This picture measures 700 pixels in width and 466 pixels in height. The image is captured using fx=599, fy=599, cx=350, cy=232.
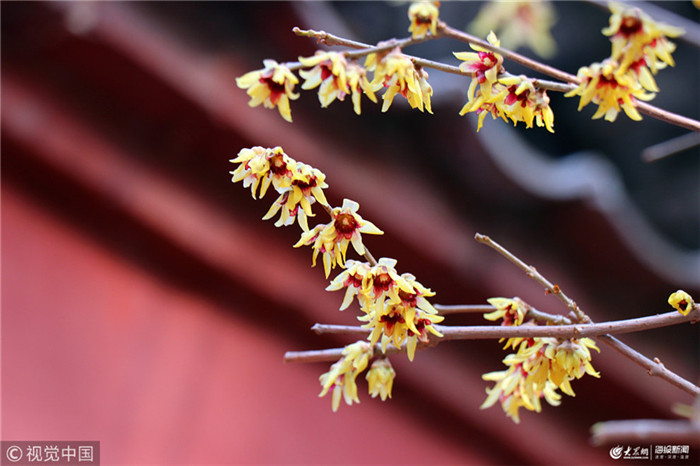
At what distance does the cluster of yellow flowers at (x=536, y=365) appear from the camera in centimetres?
49

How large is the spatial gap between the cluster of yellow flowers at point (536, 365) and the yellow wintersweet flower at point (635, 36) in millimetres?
227

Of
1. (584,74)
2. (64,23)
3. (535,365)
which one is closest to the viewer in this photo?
(584,74)

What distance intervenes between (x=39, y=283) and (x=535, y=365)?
1020mm

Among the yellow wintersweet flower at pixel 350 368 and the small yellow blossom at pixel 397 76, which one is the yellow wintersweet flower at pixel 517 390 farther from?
the small yellow blossom at pixel 397 76

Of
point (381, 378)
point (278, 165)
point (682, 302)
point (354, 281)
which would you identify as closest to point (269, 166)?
point (278, 165)

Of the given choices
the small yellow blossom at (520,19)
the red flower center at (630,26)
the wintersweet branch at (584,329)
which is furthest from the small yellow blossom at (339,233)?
the small yellow blossom at (520,19)

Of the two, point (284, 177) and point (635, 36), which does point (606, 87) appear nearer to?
point (635, 36)

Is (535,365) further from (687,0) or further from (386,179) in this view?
(687,0)

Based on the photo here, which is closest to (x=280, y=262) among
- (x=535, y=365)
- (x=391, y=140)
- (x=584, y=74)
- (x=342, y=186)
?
(x=342, y=186)

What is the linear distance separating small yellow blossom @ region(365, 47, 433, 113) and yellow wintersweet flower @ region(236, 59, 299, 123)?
6 centimetres

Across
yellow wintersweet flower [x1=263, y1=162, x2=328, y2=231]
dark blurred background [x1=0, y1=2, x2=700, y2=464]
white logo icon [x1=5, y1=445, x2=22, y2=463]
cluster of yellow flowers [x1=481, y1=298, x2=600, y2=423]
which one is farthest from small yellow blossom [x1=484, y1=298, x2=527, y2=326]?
white logo icon [x1=5, y1=445, x2=22, y2=463]

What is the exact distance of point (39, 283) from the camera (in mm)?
1180

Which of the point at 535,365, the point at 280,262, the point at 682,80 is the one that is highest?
the point at 682,80

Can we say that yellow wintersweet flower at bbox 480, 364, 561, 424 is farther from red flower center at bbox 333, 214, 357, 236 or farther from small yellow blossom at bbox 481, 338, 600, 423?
red flower center at bbox 333, 214, 357, 236
